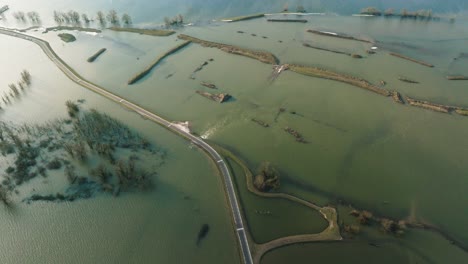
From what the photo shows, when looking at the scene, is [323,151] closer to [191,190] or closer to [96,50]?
[191,190]

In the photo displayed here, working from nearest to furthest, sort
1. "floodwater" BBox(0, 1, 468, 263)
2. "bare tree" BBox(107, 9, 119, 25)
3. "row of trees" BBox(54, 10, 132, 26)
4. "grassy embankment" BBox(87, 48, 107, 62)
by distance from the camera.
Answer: "floodwater" BBox(0, 1, 468, 263) → "grassy embankment" BBox(87, 48, 107, 62) → "bare tree" BBox(107, 9, 119, 25) → "row of trees" BBox(54, 10, 132, 26)

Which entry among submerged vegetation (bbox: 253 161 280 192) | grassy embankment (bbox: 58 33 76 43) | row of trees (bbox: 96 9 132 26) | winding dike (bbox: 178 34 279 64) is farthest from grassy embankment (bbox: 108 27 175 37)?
submerged vegetation (bbox: 253 161 280 192)

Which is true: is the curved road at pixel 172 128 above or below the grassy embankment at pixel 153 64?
below

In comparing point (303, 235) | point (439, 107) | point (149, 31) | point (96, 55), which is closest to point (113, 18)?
point (149, 31)

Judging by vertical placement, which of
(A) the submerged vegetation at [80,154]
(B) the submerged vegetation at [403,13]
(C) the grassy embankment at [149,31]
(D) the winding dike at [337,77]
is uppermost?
(B) the submerged vegetation at [403,13]

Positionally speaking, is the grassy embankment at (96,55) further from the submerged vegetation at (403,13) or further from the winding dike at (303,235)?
the submerged vegetation at (403,13)

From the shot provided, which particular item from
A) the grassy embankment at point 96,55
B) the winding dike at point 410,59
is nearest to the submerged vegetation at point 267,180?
the winding dike at point 410,59

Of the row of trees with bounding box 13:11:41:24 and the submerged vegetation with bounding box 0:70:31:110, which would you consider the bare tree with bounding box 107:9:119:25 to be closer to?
the row of trees with bounding box 13:11:41:24
